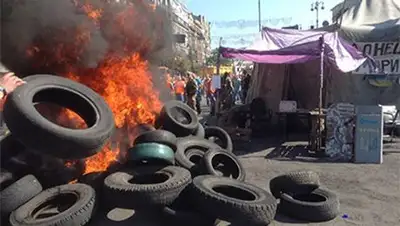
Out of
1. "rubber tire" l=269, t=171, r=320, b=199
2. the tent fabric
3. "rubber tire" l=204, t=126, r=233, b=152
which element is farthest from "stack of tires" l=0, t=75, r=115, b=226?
the tent fabric

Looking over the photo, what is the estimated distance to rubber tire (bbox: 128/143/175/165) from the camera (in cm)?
706

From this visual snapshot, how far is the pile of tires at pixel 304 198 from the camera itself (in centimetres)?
668

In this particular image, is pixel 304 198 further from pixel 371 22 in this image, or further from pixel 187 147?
pixel 371 22

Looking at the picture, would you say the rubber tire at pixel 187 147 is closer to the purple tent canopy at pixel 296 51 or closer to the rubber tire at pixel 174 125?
the rubber tire at pixel 174 125

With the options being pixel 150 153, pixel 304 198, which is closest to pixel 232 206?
pixel 150 153

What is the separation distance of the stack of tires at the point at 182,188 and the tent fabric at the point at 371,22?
8.89m

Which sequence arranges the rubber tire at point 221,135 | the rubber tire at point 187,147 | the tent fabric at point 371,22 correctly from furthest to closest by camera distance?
1. the tent fabric at point 371,22
2. the rubber tire at point 221,135
3. the rubber tire at point 187,147

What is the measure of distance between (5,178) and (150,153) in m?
2.06

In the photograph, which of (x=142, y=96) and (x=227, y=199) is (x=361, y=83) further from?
(x=227, y=199)

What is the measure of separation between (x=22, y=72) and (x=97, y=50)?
1.42 meters

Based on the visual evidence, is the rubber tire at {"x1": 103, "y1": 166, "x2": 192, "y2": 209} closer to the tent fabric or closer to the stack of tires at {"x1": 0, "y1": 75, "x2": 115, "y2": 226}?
the stack of tires at {"x1": 0, "y1": 75, "x2": 115, "y2": 226}

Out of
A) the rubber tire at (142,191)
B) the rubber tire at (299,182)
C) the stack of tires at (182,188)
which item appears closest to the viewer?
the stack of tires at (182,188)

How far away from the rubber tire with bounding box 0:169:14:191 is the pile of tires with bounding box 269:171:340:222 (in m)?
3.89

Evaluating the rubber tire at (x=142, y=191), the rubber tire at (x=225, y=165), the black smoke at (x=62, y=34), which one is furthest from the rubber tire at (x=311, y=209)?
the black smoke at (x=62, y=34)
